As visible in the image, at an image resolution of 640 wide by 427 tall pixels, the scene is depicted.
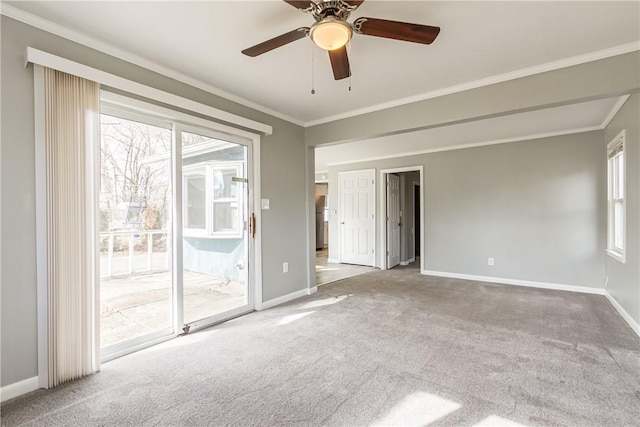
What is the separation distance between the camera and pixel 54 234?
2.00m

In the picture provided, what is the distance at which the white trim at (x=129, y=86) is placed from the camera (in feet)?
6.35

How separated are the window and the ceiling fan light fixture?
3.64 metres

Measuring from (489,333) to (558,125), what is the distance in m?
3.10

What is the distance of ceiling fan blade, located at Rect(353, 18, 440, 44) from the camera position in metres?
1.63

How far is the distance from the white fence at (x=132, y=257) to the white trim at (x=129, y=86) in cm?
115

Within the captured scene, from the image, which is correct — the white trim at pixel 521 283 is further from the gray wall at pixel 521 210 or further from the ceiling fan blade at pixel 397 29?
the ceiling fan blade at pixel 397 29

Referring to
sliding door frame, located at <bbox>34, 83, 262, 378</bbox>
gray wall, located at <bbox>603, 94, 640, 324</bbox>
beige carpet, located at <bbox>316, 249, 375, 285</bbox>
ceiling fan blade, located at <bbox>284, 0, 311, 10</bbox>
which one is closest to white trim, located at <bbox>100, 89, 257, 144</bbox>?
sliding door frame, located at <bbox>34, 83, 262, 378</bbox>

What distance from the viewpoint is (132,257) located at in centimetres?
259

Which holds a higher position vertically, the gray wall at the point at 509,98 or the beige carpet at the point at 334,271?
the gray wall at the point at 509,98

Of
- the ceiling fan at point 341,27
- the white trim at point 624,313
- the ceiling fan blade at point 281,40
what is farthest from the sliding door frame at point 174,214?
the white trim at point 624,313

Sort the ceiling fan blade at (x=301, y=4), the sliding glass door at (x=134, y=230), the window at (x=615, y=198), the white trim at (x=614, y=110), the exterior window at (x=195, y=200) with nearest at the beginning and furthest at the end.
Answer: the ceiling fan blade at (x=301, y=4), the sliding glass door at (x=134, y=230), the exterior window at (x=195, y=200), the white trim at (x=614, y=110), the window at (x=615, y=198)

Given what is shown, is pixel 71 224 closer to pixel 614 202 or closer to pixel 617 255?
pixel 617 255

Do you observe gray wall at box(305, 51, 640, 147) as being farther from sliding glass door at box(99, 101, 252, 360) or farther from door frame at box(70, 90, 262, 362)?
sliding glass door at box(99, 101, 252, 360)

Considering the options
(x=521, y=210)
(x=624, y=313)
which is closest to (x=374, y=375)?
(x=624, y=313)
